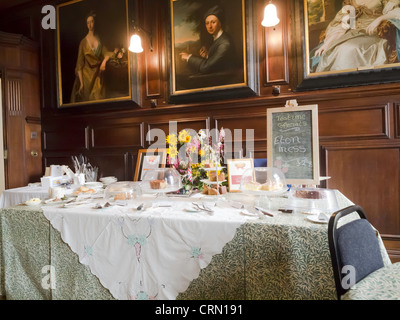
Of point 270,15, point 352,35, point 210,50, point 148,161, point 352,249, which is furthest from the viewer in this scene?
point 210,50

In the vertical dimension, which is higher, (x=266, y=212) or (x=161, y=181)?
(x=161, y=181)

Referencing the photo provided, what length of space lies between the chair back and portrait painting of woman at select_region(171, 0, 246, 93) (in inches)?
98.8

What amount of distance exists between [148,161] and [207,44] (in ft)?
5.91

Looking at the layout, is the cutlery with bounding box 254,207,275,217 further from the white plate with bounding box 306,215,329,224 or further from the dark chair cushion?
the dark chair cushion

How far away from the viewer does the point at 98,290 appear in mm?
1474

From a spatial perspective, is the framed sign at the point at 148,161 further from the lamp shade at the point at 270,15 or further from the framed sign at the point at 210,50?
the lamp shade at the point at 270,15

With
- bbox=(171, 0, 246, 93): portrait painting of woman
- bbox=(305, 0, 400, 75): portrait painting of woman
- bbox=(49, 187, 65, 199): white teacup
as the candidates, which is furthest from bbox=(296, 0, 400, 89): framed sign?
bbox=(49, 187, 65, 199): white teacup

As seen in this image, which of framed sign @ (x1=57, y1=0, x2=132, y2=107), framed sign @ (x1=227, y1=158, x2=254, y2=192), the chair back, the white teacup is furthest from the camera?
framed sign @ (x1=57, y1=0, x2=132, y2=107)

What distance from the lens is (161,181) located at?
5.91ft

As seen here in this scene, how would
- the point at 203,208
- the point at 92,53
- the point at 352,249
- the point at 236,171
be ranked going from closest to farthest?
the point at 352,249 → the point at 203,208 → the point at 236,171 → the point at 92,53

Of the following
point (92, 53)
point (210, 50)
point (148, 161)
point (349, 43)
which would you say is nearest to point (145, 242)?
point (148, 161)

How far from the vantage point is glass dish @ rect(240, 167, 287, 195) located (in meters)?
1.47

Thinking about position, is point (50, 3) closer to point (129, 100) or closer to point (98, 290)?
point (129, 100)

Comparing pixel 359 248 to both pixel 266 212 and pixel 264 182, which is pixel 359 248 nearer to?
pixel 266 212
